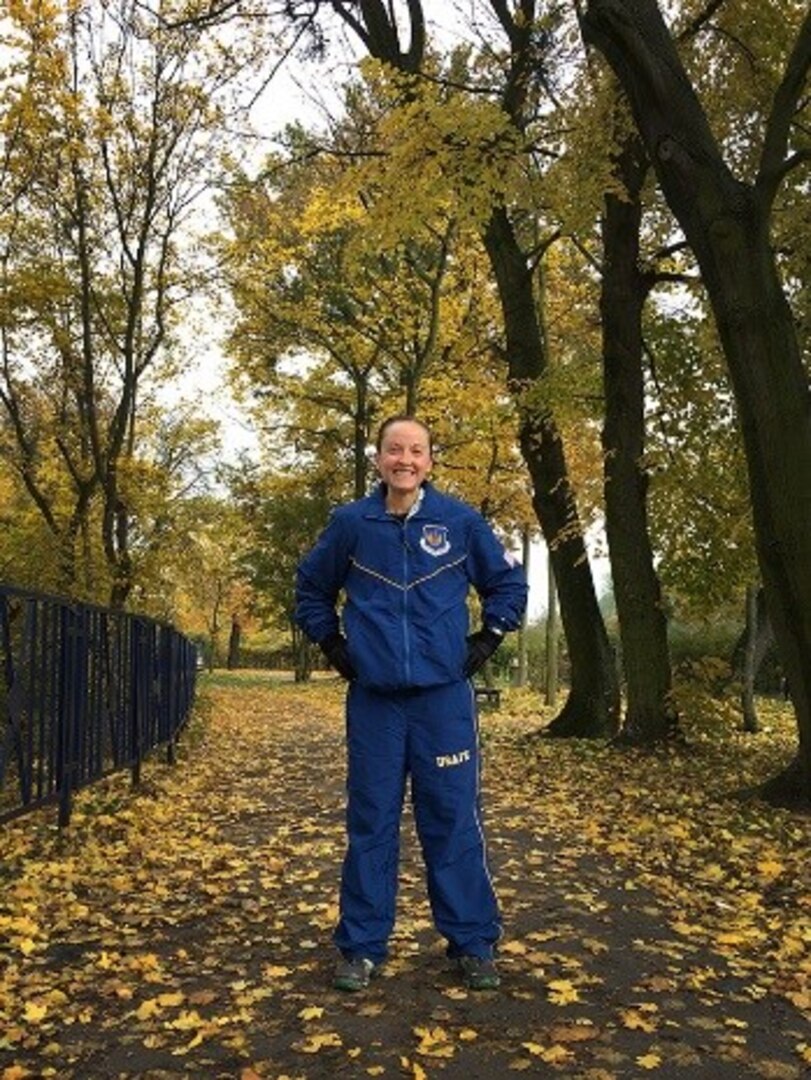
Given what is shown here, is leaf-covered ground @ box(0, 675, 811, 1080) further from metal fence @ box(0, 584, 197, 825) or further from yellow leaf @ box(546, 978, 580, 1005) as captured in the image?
metal fence @ box(0, 584, 197, 825)

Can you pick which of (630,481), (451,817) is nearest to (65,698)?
(451,817)

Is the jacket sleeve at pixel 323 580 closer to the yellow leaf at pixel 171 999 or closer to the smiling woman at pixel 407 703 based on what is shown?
the smiling woman at pixel 407 703

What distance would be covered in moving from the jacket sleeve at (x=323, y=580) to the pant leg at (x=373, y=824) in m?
0.28

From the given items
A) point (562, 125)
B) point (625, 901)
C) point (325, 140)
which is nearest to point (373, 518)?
point (625, 901)

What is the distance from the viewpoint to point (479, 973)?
400cm

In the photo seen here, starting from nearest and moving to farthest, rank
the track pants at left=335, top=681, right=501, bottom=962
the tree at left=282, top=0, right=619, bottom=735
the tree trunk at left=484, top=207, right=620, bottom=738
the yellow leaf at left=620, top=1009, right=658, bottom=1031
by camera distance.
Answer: the yellow leaf at left=620, top=1009, right=658, bottom=1031, the track pants at left=335, top=681, right=501, bottom=962, the tree at left=282, top=0, right=619, bottom=735, the tree trunk at left=484, top=207, right=620, bottom=738

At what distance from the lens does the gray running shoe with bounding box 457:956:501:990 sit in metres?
3.98

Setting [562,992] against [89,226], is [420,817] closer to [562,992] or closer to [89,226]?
[562,992]

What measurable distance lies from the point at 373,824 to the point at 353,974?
543 mm

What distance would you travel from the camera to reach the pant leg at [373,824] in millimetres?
4047

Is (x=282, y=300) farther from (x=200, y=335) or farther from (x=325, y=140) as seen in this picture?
(x=325, y=140)

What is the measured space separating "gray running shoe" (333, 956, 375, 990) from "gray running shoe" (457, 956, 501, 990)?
352 millimetres

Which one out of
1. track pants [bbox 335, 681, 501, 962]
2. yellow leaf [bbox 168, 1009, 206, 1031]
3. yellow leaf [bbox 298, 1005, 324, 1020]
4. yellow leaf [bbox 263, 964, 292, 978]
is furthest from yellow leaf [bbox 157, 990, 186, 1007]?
→ track pants [bbox 335, 681, 501, 962]

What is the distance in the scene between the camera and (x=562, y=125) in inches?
468
